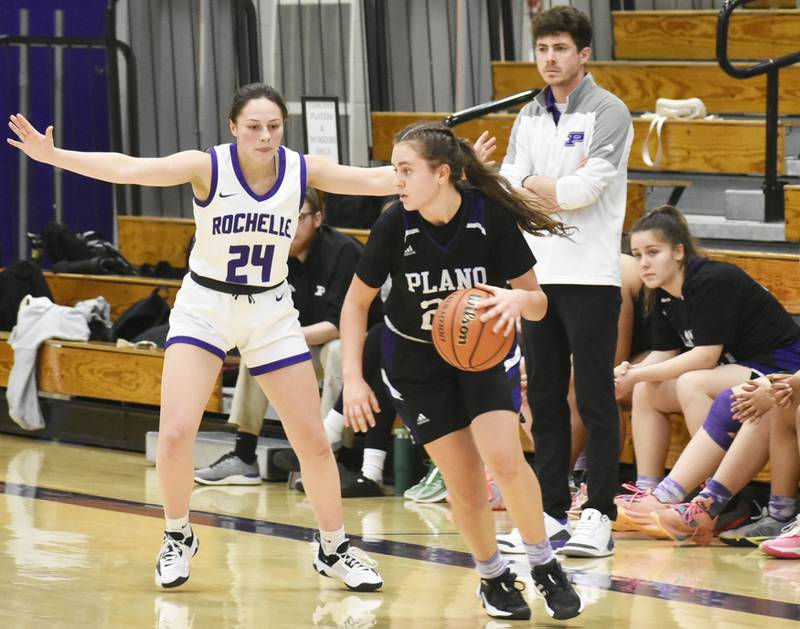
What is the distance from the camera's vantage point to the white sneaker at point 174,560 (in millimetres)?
4305

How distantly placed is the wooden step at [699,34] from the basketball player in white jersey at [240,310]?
4.29 meters

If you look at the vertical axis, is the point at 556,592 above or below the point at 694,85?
below

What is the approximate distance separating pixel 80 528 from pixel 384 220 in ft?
6.31

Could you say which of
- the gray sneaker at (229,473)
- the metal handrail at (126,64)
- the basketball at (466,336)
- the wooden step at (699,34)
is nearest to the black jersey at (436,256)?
the basketball at (466,336)

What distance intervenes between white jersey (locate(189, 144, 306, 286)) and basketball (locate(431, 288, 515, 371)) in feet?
2.51

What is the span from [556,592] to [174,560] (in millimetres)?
1164

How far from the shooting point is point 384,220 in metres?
4.03

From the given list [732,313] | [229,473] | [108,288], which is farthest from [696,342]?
[108,288]

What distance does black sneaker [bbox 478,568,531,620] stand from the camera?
4.00 meters

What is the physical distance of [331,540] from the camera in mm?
4438

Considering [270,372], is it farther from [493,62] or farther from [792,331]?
[493,62]

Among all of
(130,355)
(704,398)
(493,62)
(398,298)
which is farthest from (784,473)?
(493,62)

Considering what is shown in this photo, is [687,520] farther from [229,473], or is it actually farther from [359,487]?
[229,473]

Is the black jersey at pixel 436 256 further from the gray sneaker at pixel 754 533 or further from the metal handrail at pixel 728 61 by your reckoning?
the metal handrail at pixel 728 61
